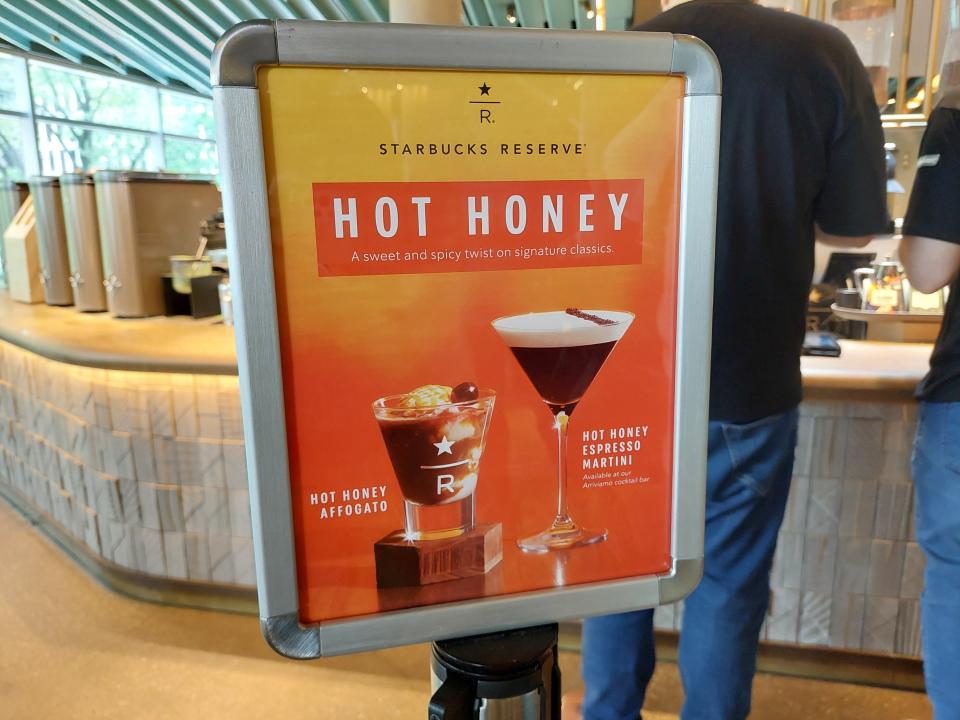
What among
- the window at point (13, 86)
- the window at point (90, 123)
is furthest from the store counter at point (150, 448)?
the window at point (13, 86)

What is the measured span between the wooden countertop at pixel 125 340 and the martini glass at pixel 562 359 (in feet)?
5.18

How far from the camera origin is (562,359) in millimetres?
675

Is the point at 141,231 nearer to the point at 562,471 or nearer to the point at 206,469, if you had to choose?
the point at 206,469

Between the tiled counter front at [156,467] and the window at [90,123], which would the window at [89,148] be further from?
the tiled counter front at [156,467]

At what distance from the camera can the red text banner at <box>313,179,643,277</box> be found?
61 centimetres

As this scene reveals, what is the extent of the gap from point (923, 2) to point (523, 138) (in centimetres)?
285

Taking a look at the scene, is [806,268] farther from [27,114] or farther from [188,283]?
[27,114]

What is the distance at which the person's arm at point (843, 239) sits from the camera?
1351 millimetres

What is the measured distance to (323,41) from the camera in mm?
570

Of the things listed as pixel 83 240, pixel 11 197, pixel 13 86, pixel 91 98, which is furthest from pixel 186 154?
pixel 83 240

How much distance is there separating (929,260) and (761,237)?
0.34 m

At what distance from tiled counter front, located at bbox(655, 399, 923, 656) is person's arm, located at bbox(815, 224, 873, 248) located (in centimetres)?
63

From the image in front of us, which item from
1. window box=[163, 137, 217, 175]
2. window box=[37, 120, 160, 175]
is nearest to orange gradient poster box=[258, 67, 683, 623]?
window box=[37, 120, 160, 175]

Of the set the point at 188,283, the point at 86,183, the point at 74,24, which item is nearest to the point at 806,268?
the point at 188,283
